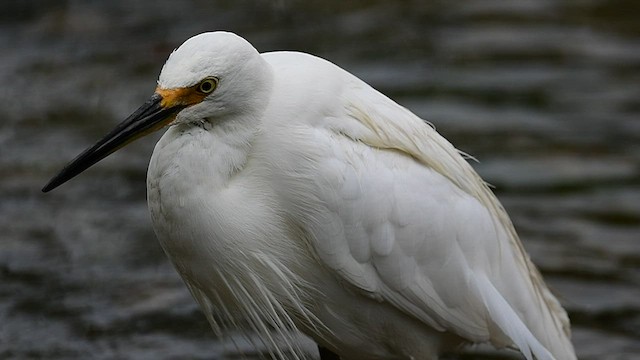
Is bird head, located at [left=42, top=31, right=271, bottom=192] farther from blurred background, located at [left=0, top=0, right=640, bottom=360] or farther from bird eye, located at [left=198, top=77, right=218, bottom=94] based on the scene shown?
blurred background, located at [left=0, top=0, right=640, bottom=360]

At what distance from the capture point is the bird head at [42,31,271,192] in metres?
4.09

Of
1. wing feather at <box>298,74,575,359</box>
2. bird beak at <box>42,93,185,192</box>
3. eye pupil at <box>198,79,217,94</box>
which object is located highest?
eye pupil at <box>198,79,217,94</box>

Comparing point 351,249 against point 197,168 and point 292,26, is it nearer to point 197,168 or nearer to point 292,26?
point 197,168

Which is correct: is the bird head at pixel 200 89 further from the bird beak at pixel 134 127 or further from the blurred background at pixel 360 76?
the blurred background at pixel 360 76

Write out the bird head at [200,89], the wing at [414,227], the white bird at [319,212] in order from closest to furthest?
the bird head at [200,89]
the white bird at [319,212]
the wing at [414,227]

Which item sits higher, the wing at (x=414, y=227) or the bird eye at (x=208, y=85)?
the bird eye at (x=208, y=85)

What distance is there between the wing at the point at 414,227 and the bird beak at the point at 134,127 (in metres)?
0.55

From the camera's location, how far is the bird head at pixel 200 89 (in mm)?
4086

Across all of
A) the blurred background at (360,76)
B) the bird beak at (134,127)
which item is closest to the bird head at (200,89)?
the bird beak at (134,127)

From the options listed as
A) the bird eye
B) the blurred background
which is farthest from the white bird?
the blurred background

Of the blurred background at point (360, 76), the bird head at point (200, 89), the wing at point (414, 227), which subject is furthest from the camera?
the blurred background at point (360, 76)

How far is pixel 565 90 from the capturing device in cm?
908

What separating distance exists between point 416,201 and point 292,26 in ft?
19.6

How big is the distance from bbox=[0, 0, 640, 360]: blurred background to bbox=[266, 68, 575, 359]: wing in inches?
53.8
